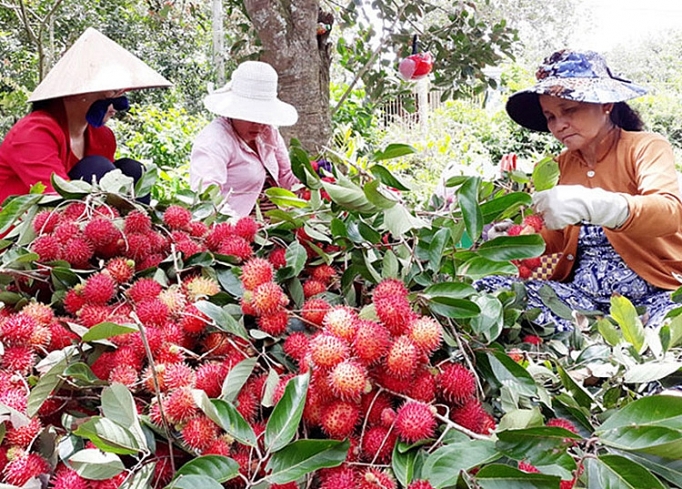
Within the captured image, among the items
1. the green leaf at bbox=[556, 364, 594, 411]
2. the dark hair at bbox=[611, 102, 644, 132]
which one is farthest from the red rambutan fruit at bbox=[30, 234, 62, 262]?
the dark hair at bbox=[611, 102, 644, 132]

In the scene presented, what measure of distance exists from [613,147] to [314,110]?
96 centimetres

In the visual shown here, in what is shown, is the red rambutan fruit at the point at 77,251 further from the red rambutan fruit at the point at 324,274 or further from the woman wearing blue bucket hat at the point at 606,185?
the woman wearing blue bucket hat at the point at 606,185

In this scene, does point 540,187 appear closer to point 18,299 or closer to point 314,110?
point 18,299

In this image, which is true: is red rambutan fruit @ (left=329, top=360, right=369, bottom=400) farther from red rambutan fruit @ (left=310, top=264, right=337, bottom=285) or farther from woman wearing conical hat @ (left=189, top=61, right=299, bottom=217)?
woman wearing conical hat @ (left=189, top=61, right=299, bottom=217)

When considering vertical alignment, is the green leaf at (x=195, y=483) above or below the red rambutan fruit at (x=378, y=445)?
above

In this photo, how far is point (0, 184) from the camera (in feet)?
5.05

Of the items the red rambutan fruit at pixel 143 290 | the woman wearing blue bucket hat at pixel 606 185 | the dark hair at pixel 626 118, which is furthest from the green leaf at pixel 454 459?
the dark hair at pixel 626 118

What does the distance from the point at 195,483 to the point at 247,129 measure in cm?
165

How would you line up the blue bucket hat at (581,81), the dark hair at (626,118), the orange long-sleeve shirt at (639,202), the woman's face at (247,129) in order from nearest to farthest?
the orange long-sleeve shirt at (639,202) < the blue bucket hat at (581,81) < the dark hair at (626,118) < the woman's face at (247,129)

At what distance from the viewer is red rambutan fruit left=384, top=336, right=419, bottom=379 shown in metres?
0.50

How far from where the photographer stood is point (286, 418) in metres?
0.46

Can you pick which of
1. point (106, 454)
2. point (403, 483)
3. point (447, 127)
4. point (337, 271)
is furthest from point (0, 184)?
point (447, 127)

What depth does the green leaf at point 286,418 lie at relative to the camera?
1.47 ft

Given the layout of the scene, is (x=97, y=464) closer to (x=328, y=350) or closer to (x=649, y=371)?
(x=328, y=350)
